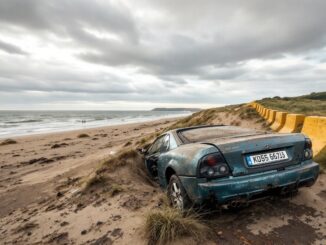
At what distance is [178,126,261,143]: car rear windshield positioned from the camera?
14.0ft

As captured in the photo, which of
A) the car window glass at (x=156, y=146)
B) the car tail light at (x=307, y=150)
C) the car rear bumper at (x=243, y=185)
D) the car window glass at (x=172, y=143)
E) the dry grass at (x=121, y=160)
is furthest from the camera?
the dry grass at (x=121, y=160)

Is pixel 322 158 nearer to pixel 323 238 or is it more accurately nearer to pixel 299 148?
pixel 299 148

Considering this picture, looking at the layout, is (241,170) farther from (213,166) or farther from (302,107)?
(302,107)

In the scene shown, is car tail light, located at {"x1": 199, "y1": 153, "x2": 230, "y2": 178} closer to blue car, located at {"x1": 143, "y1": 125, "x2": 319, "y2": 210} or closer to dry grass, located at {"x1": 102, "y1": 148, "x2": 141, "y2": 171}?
blue car, located at {"x1": 143, "y1": 125, "x2": 319, "y2": 210}

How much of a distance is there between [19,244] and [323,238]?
3808mm

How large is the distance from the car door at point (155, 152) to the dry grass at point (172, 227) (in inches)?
59.8

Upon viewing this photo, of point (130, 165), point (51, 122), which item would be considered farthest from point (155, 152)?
point (51, 122)

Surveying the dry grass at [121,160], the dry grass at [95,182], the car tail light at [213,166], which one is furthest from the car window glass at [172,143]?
the dry grass at [121,160]

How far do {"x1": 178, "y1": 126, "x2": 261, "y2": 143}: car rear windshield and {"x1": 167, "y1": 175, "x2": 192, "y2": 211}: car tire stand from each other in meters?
0.72

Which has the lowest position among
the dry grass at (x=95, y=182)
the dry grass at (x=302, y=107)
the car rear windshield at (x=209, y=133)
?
the dry grass at (x=95, y=182)

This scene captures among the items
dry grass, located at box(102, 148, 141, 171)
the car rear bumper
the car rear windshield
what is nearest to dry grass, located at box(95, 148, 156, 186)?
dry grass, located at box(102, 148, 141, 171)

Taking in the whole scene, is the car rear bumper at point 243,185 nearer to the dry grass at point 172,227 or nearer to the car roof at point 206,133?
the dry grass at point 172,227

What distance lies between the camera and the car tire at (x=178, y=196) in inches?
138

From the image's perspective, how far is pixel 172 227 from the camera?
3.20m
